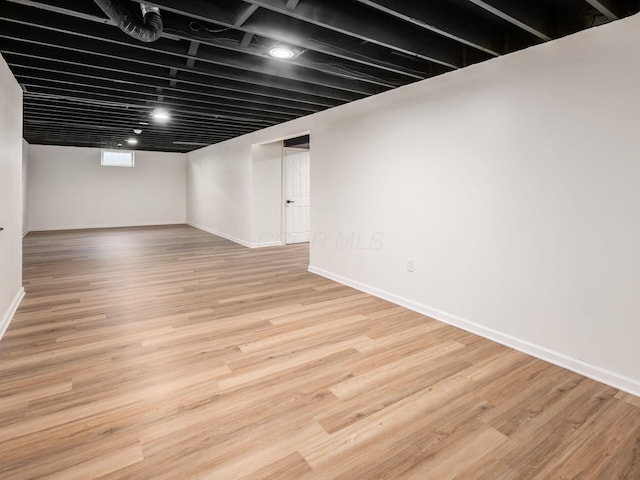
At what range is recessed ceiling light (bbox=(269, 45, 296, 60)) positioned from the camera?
9.18 ft

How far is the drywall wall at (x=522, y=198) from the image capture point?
7.43 ft

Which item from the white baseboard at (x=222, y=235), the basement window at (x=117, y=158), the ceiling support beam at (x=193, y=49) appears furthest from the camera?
the basement window at (x=117, y=158)

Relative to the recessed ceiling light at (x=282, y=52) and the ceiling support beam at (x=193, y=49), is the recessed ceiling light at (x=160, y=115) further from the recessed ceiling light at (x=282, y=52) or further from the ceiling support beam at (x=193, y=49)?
the recessed ceiling light at (x=282, y=52)

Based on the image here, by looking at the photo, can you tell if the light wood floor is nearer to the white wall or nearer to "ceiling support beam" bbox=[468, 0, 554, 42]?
"ceiling support beam" bbox=[468, 0, 554, 42]

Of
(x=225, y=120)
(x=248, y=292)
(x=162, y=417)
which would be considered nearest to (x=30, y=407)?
(x=162, y=417)

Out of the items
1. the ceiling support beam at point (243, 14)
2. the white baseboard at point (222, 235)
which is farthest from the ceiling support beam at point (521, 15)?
the white baseboard at point (222, 235)

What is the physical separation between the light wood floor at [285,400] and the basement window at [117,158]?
7.66 metres

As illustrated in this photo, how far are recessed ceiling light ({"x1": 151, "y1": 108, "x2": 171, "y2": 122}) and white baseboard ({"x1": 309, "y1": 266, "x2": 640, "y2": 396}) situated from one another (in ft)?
12.8

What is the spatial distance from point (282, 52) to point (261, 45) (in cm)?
17

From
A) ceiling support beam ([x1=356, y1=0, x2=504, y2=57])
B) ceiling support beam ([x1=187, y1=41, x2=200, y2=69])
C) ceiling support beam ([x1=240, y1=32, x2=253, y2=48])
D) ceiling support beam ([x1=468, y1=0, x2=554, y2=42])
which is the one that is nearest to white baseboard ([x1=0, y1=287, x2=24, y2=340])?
ceiling support beam ([x1=187, y1=41, x2=200, y2=69])

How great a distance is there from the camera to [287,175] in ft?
24.5

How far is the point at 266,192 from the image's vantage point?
286 inches

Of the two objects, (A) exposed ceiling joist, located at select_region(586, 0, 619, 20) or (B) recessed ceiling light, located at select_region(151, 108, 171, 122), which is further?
(B) recessed ceiling light, located at select_region(151, 108, 171, 122)

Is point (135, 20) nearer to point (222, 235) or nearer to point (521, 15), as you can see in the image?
point (521, 15)
